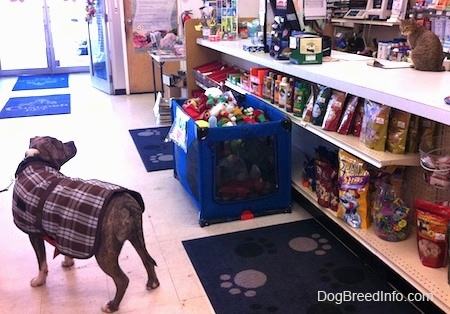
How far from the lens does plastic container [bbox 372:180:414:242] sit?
7.41 feet

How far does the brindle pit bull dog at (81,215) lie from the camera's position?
6.40 ft

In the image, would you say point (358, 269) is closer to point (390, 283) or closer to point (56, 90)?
point (390, 283)

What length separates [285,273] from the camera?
2396 millimetres

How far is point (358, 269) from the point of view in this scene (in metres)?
2.42

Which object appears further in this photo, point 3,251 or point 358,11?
point 358,11

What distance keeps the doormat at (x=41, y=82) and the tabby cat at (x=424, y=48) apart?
6593 millimetres

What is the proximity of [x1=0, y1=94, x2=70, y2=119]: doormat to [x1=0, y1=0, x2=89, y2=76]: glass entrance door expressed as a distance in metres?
Result: 2.50

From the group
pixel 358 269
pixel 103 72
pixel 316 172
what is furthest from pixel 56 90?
pixel 358 269

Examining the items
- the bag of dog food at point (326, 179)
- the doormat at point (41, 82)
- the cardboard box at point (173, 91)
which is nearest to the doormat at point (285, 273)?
the bag of dog food at point (326, 179)

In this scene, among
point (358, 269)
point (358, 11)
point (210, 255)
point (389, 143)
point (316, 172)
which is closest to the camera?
point (389, 143)

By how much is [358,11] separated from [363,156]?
2983 millimetres

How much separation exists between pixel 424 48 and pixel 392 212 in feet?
2.81

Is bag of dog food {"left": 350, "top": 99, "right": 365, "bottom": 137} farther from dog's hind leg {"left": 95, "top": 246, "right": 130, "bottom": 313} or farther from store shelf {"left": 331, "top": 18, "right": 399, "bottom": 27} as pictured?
store shelf {"left": 331, "top": 18, "right": 399, "bottom": 27}

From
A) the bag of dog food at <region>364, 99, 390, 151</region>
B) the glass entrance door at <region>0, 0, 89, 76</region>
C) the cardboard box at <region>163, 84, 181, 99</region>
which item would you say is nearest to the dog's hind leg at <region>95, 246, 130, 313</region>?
the bag of dog food at <region>364, 99, 390, 151</region>
